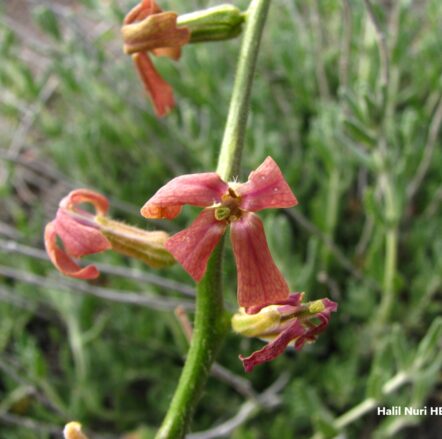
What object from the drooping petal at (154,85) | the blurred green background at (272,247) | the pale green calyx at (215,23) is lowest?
the blurred green background at (272,247)

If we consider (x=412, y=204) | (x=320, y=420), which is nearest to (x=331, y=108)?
(x=412, y=204)

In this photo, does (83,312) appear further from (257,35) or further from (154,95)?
(257,35)

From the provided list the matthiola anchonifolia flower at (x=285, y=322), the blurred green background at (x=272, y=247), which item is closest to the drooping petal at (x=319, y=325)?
the matthiola anchonifolia flower at (x=285, y=322)

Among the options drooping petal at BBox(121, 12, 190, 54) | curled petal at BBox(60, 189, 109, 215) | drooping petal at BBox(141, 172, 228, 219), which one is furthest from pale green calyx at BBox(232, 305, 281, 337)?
drooping petal at BBox(121, 12, 190, 54)

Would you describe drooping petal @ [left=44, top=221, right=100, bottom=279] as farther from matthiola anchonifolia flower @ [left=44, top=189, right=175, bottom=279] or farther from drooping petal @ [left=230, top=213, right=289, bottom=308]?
drooping petal @ [left=230, top=213, right=289, bottom=308]

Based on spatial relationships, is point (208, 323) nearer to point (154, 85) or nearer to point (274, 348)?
point (274, 348)

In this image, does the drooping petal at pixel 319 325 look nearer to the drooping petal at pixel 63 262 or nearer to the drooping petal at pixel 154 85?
the drooping petal at pixel 63 262
